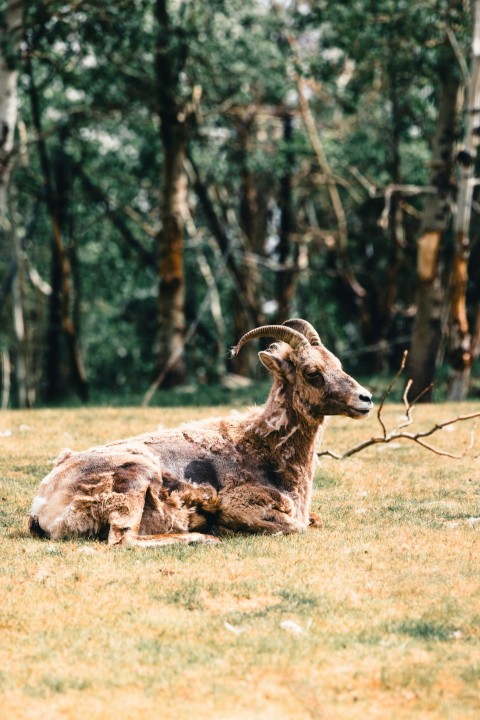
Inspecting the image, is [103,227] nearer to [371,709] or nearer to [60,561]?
[60,561]

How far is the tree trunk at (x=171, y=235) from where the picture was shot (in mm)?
27828

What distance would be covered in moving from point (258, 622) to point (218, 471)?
278 cm

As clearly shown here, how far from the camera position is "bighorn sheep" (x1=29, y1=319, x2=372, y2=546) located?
30.6 ft

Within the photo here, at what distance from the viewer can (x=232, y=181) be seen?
4259 centimetres

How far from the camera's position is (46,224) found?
136 ft

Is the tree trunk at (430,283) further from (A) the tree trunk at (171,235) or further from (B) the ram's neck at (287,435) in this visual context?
(B) the ram's neck at (287,435)

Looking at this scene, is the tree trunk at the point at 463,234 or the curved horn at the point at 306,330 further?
the tree trunk at the point at 463,234

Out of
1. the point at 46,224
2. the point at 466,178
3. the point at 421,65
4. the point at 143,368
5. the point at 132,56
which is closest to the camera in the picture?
the point at 466,178

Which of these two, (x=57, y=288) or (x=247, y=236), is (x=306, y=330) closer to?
(x=57, y=288)

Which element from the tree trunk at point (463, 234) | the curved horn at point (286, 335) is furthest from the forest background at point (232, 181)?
the curved horn at point (286, 335)

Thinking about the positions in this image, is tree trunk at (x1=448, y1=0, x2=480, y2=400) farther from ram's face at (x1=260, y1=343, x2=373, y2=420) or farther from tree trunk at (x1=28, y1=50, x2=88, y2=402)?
ram's face at (x1=260, y1=343, x2=373, y2=420)

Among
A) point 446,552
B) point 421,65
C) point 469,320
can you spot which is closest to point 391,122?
point 469,320

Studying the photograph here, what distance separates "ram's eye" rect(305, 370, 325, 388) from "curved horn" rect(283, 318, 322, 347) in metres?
0.42

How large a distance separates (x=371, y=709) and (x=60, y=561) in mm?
→ 3457
